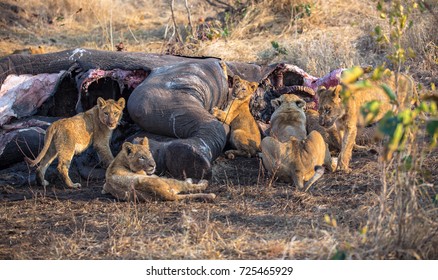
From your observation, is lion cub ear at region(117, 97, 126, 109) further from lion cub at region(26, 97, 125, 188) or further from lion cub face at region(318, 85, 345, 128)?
lion cub face at region(318, 85, 345, 128)

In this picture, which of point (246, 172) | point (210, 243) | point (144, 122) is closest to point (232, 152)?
point (246, 172)

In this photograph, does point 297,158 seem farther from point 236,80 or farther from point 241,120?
point 236,80

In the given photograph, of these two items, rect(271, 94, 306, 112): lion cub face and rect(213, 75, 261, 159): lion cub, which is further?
rect(271, 94, 306, 112): lion cub face

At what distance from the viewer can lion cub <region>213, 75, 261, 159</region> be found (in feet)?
25.8

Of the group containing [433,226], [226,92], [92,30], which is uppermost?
[433,226]

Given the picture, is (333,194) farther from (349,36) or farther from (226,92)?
(349,36)

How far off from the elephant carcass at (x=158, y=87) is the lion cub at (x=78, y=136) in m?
0.37

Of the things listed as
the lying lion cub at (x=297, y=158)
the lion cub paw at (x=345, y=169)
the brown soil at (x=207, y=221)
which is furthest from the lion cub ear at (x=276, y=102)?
the lion cub paw at (x=345, y=169)

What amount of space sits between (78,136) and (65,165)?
303mm

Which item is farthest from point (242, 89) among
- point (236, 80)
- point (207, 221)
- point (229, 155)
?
point (207, 221)

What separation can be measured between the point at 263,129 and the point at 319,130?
82 centimetres

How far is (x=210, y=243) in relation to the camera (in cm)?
531

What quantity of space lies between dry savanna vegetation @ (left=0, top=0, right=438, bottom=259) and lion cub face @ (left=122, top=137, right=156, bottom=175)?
354 mm

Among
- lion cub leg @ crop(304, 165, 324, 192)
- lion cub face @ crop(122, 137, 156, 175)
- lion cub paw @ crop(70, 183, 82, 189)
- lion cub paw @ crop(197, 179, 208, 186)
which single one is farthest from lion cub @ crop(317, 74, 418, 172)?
lion cub paw @ crop(70, 183, 82, 189)
